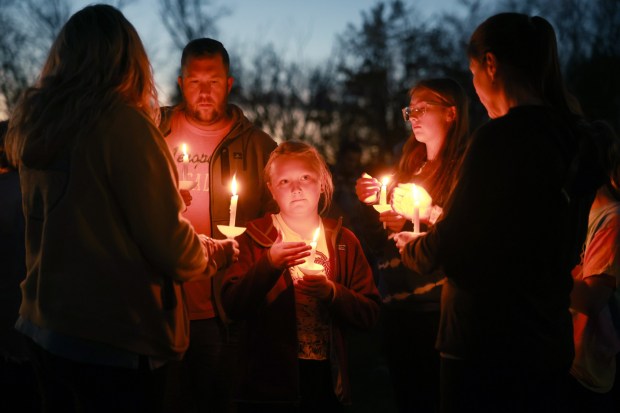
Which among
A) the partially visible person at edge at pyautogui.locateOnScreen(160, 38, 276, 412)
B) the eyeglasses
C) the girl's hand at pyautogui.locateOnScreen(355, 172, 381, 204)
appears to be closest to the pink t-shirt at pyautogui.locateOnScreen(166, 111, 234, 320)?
the partially visible person at edge at pyautogui.locateOnScreen(160, 38, 276, 412)

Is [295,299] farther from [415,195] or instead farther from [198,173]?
[198,173]

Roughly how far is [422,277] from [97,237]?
1755 millimetres

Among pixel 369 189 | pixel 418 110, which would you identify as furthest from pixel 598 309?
pixel 418 110

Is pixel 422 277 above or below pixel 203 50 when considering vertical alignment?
below

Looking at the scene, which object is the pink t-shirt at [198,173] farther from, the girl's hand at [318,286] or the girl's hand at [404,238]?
the girl's hand at [404,238]

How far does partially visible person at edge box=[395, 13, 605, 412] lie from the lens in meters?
2.20

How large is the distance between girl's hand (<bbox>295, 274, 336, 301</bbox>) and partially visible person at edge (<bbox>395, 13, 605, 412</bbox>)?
2.28 ft

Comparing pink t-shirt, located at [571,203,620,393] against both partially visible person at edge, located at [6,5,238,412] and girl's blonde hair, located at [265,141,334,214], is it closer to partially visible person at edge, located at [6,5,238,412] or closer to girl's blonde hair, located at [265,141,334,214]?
girl's blonde hair, located at [265,141,334,214]

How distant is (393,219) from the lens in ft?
10.4

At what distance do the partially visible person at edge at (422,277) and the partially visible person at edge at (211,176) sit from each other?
858 mm

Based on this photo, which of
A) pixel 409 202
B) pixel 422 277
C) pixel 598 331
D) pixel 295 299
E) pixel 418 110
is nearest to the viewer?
pixel 409 202

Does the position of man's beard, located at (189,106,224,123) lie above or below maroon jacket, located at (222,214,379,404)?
above

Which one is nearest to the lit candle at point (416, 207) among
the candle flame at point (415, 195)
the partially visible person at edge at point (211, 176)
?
the candle flame at point (415, 195)

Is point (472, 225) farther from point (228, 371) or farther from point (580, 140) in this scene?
point (228, 371)
